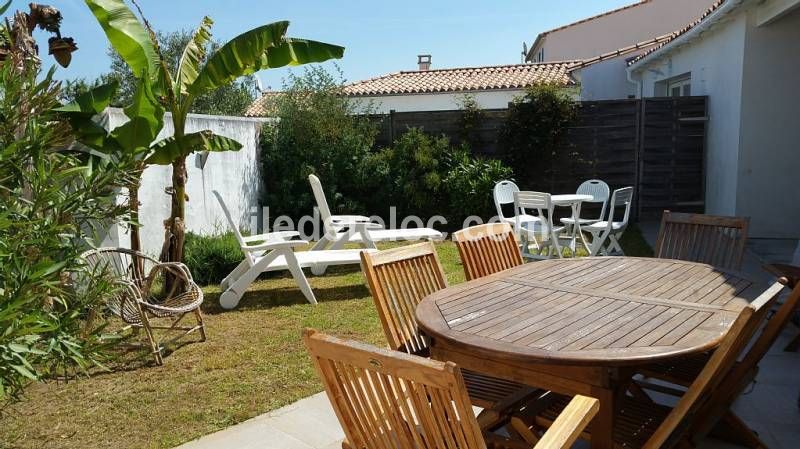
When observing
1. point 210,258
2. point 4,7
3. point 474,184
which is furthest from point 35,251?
point 474,184

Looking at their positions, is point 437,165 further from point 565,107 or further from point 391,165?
point 565,107

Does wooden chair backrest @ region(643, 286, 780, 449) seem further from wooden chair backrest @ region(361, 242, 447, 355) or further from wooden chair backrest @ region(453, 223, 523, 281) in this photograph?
wooden chair backrest @ region(453, 223, 523, 281)

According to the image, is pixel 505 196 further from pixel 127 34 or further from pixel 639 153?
pixel 127 34

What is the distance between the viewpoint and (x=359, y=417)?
214 centimetres

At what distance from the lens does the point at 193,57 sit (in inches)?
273

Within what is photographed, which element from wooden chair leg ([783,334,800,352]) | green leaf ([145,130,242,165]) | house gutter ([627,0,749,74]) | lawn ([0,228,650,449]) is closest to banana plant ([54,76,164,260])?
green leaf ([145,130,242,165])

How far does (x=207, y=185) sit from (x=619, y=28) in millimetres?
20328

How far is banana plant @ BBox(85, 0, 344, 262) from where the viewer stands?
19.8 feet

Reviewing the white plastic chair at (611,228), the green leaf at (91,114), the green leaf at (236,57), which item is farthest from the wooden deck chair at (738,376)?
the green leaf at (91,114)

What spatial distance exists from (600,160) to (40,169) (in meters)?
10.5

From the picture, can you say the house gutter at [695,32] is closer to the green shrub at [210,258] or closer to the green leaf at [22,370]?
the green shrub at [210,258]

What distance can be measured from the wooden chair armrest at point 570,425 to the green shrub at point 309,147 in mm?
9613

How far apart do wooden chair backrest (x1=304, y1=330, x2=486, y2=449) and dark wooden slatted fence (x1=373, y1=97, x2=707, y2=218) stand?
403 inches

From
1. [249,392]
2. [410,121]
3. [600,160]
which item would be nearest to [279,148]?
[410,121]
